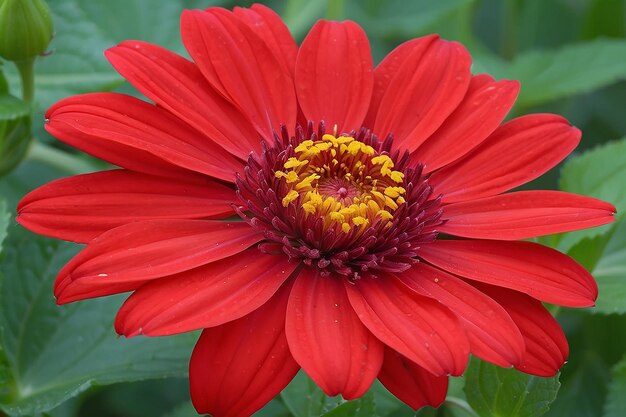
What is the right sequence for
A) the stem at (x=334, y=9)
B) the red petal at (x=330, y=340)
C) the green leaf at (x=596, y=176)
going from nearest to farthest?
the red petal at (x=330, y=340) < the green leaf at (x=596, y=176) < the stem at (x=334, y=9)

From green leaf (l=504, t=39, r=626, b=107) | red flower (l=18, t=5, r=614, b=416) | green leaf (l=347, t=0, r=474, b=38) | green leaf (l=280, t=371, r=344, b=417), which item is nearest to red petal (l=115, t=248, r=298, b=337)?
red flower (l=18, t=5, r=614, b=416)

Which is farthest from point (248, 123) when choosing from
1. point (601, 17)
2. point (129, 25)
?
point (601, 17)

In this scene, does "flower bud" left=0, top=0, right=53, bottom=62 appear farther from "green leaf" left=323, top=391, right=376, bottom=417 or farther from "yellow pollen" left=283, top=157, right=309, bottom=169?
"green leaf" left=323, top=391, right=376, bottom=417

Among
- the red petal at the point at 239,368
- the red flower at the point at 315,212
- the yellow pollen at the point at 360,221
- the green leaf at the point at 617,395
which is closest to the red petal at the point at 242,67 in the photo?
the red flower at the point at 315,212

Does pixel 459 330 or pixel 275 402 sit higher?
pixel 459 330

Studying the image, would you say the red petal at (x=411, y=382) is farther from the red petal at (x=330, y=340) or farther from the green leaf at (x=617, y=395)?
the green leaf at (x=617, y=395)

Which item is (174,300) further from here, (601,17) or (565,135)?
(601,17)
